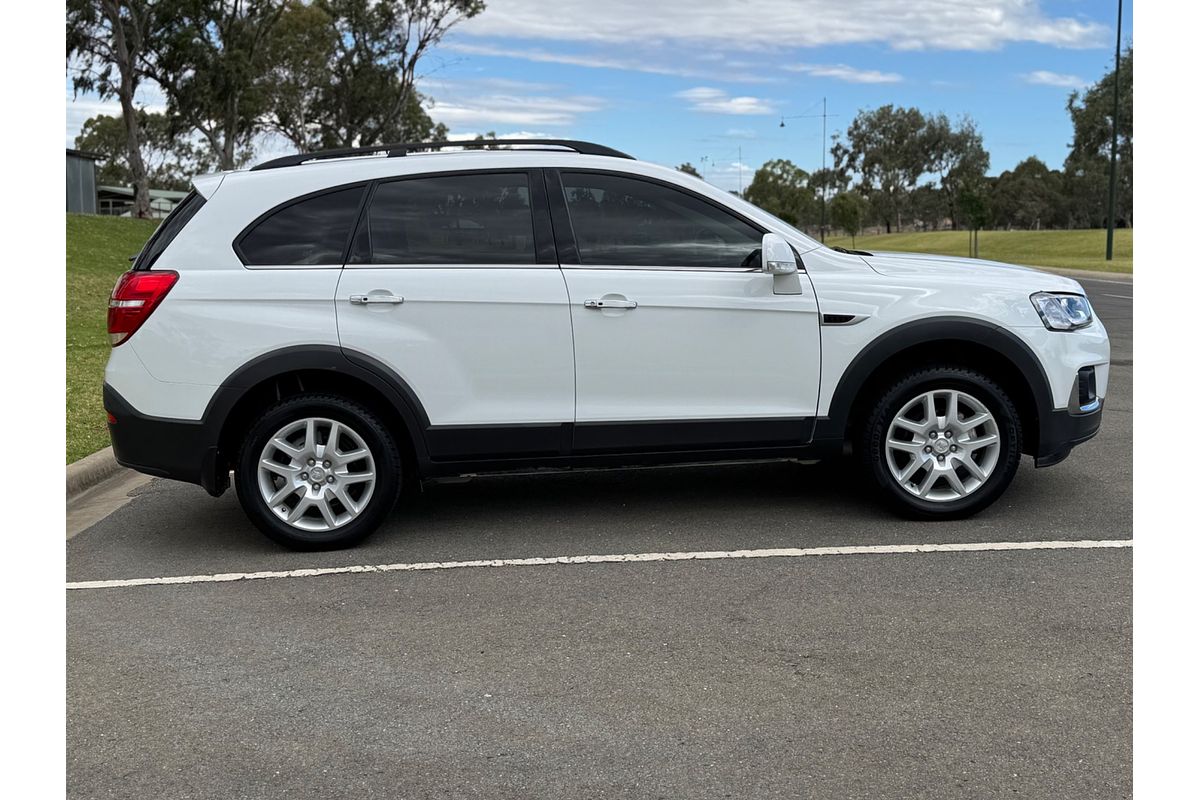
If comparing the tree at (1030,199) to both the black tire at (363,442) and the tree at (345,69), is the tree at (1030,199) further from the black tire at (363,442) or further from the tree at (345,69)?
the black tire at (363,442)

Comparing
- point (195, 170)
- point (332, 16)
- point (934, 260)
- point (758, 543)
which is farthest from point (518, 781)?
point (195, 170)

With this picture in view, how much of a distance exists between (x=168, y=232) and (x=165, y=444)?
1.01 meters

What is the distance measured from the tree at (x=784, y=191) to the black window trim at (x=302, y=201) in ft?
299

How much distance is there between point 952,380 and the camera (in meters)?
5.66

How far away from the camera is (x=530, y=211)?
5.54m

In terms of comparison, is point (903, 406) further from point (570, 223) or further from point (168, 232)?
point (168, 232)

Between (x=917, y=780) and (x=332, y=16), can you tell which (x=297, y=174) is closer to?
(x=917, y=780)

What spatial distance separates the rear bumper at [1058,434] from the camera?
18.8ft

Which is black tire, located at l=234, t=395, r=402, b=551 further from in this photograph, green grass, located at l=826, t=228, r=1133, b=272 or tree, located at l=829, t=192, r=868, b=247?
tree, located at l=829, t=192, r=868, b=247

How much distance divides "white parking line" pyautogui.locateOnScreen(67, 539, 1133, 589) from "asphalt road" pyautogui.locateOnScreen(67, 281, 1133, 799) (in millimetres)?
87

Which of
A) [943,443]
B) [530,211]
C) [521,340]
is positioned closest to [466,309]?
[521,340]

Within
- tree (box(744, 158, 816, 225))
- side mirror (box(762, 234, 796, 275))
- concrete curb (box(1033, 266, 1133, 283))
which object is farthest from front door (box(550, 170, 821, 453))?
tree (box(744, 158, 816, 225))

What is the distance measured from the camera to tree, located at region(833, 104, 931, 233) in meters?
99.9

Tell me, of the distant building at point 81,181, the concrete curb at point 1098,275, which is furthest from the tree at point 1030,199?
the distant building at point 81,181
